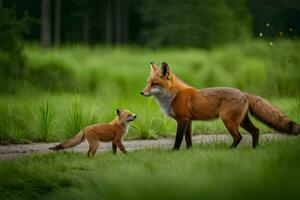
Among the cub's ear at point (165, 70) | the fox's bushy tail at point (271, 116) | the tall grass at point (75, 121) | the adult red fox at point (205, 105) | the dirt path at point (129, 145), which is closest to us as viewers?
the cub's ear at point (165, 70)

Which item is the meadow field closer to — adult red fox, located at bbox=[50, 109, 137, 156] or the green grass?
adult red fox, located at bbox=[50, 109, 137, 156]

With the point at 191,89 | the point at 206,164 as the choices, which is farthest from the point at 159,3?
the point at 206,164

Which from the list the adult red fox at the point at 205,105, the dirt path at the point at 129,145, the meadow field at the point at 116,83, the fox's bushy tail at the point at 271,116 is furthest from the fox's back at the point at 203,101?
the meadow field at the point at 116,83

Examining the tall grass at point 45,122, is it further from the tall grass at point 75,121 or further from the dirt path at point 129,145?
the tall grass at point 75,121

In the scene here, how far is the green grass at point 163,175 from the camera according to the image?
5727 mm

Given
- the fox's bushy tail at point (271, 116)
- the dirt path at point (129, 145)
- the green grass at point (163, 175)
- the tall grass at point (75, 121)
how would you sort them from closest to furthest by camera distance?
the green grass at point (163, 175) < the fox's bushy tail at point (271, 116) < the dirt path at point (129, 145) < the tall grass at point (75, 121)

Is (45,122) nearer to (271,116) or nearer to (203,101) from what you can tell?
(203,101)

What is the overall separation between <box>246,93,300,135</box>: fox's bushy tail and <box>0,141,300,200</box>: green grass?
115 mm

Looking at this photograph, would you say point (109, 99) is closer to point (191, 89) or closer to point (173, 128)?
point (173, 128)

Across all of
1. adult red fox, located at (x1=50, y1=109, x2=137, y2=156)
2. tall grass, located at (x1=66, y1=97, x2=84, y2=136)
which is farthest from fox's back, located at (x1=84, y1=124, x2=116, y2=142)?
tall grass, located at (x1=66, y1=97, x2=84, y2=136)

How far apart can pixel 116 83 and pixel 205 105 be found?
2.11 m

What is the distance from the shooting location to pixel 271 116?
22.5 feet

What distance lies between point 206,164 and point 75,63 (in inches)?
144

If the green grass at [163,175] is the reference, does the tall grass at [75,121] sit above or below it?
above
